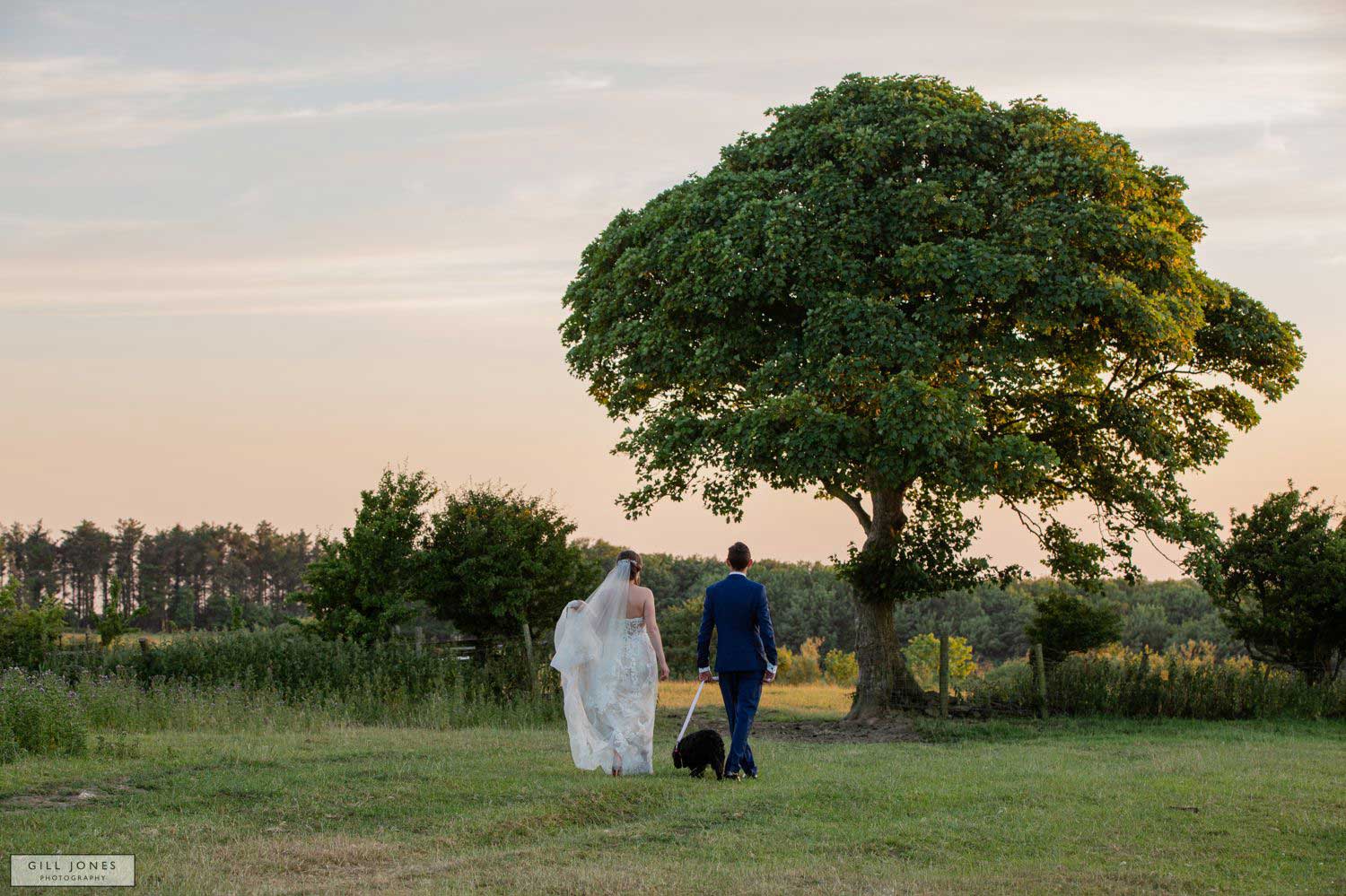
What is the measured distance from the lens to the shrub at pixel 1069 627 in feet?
91.7

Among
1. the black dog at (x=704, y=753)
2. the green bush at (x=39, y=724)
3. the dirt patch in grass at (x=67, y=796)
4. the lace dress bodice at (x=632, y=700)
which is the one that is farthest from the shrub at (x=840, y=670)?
the dirt patch in grass at (x=67, y=796)

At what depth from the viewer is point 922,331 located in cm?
2081

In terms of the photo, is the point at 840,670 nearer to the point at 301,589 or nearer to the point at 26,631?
the point at 26,631

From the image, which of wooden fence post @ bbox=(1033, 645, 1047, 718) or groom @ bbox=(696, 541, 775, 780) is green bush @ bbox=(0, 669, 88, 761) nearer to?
groom @ bbox=(696, 541, 775, 780)

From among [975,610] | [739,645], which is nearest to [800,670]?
[975,610]

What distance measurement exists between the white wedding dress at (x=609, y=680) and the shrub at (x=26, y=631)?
53.0ft

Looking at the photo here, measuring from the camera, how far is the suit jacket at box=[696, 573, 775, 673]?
40.8 feet

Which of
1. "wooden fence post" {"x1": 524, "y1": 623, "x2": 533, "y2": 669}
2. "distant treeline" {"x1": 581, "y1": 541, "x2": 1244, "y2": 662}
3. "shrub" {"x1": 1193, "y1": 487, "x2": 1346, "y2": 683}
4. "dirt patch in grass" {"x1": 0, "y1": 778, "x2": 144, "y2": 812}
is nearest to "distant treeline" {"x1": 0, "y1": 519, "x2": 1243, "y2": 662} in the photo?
"distant treeline" {"x1": 581, "y1": 541, "x2": 1244, "y2": 662}

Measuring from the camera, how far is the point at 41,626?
2925 centimetres

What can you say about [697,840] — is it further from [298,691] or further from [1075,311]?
[1075,311]

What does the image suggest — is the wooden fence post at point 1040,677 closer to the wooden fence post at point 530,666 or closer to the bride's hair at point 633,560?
the wooden fence post at point 530,666

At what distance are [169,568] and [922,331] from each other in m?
65.2

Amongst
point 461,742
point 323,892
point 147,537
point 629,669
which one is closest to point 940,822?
point 629,669

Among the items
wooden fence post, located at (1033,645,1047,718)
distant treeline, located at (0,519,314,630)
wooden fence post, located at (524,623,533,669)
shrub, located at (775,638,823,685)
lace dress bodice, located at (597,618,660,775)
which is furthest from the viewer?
distant treeline, located at (0,519,314,630)
